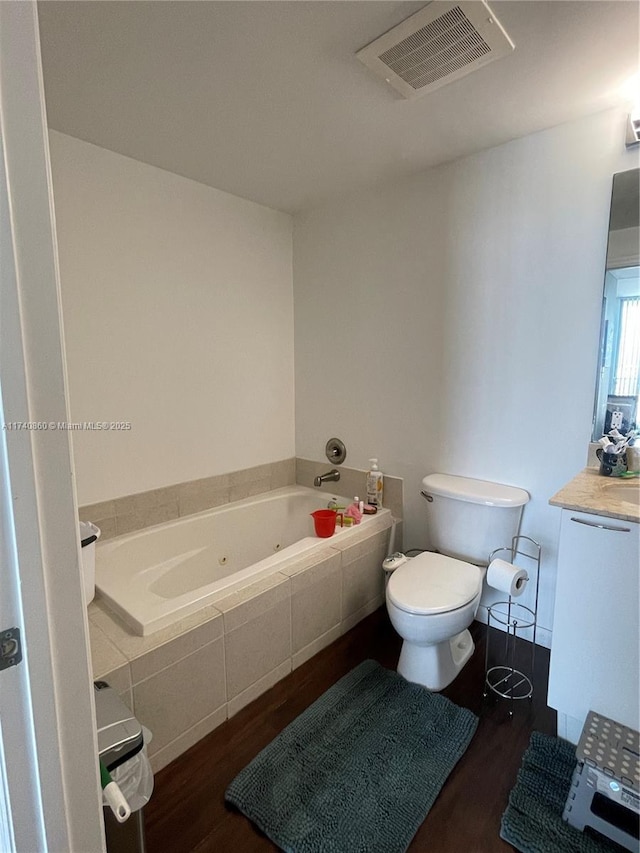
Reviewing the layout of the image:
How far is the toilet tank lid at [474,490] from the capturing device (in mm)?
1931

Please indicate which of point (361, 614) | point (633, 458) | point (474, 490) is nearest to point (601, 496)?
point (633, 458)

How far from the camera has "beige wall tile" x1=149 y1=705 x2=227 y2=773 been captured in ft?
4.70

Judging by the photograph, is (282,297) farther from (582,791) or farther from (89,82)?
(582,791)

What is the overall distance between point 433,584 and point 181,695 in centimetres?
101

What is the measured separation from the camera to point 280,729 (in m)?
1.57

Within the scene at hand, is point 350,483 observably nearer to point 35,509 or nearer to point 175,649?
point 175,649

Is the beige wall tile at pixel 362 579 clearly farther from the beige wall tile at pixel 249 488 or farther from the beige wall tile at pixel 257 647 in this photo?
the beige wall tile at pixel 249 488

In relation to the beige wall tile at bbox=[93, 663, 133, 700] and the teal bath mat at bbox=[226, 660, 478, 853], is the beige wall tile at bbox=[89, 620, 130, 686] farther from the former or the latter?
the teal bath mat at bbox=[226, 660, 478, 853]

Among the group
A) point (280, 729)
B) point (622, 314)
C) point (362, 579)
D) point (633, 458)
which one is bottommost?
point (280, 729)

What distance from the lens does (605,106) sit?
1.65 meters

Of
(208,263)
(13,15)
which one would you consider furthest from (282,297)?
(13,15)

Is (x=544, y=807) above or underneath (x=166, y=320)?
underneath

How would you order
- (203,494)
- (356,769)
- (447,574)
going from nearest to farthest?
(356,769) < (447,574) < (203,494)

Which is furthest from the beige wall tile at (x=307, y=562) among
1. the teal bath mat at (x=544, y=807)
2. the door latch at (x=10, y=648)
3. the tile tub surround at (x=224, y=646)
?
the door latch at (x=10, y=648)
